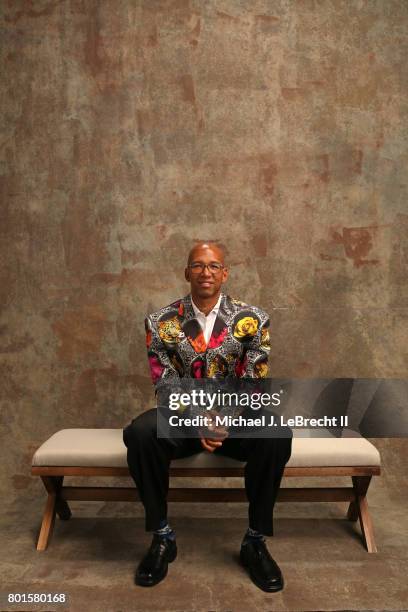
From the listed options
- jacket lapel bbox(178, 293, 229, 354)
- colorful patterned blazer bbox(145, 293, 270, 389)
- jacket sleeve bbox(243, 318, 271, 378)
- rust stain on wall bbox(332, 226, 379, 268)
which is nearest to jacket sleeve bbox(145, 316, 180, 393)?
colorful patterned blazer bbox(145, 293, 270, 389)

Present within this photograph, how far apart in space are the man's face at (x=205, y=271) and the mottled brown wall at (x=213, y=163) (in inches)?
36.4

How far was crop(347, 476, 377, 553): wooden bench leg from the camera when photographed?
10.2 ft

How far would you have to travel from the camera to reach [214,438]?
296 centimetres

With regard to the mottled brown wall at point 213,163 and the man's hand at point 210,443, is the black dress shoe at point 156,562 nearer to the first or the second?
the man's hand at point 210,443

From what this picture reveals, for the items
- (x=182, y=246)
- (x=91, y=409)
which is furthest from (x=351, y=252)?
(x=91, y=409)

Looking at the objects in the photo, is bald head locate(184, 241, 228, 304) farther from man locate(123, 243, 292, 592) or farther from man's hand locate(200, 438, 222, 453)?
man's hand locate(200, 438, 222, 453)

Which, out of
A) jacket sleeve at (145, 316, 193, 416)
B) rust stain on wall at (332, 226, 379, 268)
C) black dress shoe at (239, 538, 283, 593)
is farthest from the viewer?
rust stain on wall at (332, 226, 379, 268)

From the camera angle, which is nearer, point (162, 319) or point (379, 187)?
point (162, 319)

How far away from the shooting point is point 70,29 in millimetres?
4125

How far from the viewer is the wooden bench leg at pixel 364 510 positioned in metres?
3.10

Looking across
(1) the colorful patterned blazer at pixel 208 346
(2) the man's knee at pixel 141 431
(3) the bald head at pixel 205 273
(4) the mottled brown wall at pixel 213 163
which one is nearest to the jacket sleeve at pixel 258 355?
(1) the colorful patterned blazer at pixel 208 346

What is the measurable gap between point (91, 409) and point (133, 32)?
2.69 m

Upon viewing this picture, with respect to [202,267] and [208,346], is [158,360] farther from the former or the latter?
[202,267]

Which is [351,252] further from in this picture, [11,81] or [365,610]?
[11,81]
